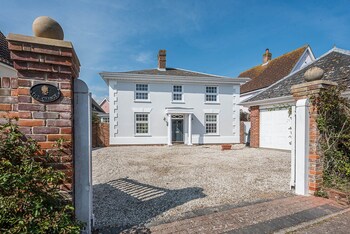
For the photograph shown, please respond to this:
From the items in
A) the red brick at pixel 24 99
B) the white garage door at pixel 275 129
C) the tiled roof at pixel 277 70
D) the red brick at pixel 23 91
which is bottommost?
the white garage door at pixel 275 129

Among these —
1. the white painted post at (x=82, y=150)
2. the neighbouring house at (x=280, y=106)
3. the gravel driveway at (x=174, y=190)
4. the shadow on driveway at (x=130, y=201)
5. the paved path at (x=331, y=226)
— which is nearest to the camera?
the white painted post at (x=82, y=150)

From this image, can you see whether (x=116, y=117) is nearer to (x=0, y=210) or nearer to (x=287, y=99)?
(x=287, y=99)

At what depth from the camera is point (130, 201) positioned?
12.8 feet

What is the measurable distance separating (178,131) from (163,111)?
87.5 inches

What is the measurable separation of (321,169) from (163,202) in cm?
321

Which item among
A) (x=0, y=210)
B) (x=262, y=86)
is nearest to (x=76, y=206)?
(x=0, y=210)

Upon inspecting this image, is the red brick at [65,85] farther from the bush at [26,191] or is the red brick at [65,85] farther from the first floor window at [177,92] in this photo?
the first floor window at [177,92]

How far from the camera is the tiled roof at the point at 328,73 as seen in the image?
814 centimetres

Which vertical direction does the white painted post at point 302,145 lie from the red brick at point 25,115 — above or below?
below

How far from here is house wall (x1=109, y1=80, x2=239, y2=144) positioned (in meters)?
14.5

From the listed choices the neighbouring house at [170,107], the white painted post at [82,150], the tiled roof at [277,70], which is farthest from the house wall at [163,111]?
the white painted post at [82,150]

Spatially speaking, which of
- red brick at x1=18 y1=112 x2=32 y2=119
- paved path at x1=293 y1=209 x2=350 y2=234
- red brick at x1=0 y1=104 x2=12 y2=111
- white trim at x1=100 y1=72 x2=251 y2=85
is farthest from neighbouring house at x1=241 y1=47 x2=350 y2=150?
red brick at x1=0 y1=104 x2=12 y2=111

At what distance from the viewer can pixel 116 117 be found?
14.5 metres

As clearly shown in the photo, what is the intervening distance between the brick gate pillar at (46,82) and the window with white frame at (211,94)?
14.7 meters
